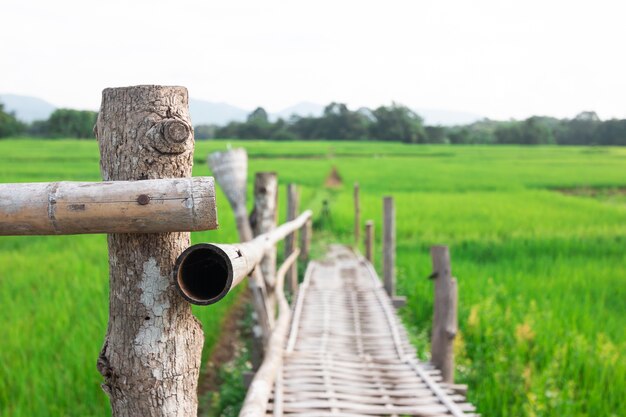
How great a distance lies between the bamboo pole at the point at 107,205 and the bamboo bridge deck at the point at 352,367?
55.6 inches

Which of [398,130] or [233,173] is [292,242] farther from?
[398,130]

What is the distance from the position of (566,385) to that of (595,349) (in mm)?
714

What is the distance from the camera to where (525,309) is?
4527 millimetres

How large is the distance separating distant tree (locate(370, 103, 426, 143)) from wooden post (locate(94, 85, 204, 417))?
54.9 meters

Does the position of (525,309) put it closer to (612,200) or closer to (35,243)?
(35,243)

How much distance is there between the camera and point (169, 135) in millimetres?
1454

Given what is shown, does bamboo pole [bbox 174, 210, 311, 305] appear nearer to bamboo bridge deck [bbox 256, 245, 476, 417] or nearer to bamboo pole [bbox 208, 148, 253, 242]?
bamboo bridge deck [bbox 256, 245, 476, 417]

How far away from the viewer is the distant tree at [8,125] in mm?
48344

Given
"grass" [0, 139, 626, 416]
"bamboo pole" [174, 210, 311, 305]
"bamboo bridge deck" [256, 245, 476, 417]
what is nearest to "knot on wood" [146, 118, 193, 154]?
"bamboo pole" [174, 210, 311, 305]

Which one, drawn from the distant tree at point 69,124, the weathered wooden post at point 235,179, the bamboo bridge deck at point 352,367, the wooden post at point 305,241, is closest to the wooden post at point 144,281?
the bamboo bridge deck at point 352,367

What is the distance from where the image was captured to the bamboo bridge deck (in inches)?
101

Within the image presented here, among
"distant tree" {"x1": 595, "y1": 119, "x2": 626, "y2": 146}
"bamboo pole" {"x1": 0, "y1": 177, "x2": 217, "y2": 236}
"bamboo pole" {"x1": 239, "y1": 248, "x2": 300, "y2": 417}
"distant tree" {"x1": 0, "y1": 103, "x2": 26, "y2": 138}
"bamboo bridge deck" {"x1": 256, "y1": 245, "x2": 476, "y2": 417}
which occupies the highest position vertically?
"distant tree" {"x1": 0, "y1": 103, "x2": 26, "y2": 138}

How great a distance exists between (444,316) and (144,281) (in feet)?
7.11

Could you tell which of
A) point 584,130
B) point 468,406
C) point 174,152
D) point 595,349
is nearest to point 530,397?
point 468,406
